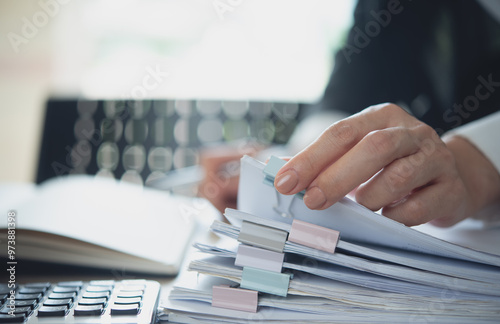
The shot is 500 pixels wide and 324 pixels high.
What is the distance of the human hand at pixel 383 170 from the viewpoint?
1.13ft

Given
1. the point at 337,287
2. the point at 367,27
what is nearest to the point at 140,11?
the point at 367,27

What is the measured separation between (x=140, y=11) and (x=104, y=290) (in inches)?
59.5

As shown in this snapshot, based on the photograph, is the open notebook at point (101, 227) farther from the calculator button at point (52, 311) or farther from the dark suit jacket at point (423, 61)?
the dark suit jacket at point (423, 61)

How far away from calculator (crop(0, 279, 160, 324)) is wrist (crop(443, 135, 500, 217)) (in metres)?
0.35

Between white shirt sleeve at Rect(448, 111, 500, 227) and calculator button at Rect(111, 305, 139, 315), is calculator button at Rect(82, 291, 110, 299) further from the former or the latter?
white shirt sleeve at Rect(448, 111, 500, 227)

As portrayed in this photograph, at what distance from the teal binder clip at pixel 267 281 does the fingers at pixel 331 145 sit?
7 centimetres

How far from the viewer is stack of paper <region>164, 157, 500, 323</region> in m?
0.32

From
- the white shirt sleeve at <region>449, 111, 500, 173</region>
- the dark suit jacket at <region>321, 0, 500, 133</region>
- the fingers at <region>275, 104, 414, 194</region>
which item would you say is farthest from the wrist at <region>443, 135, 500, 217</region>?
the dark suit jacket at <region>321, 0, 500, 133</region>

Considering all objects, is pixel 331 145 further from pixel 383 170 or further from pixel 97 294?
pixel 97 294

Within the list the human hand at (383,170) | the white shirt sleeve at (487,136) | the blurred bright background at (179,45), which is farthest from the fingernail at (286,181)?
the blurred bright background at (179,45)

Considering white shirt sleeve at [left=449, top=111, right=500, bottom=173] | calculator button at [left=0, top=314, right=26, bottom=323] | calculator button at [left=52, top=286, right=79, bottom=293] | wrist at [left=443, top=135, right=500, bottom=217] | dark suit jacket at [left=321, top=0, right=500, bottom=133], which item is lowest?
calculator button at [left=0, top=314, right=26, bottom=323]

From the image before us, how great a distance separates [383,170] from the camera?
14.7 inches

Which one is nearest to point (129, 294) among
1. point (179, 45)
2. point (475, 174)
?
point (475, 174)

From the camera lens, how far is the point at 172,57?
5.48 feet
